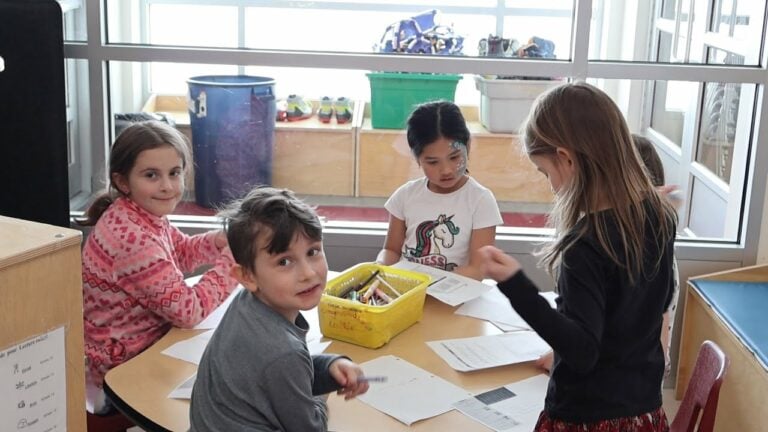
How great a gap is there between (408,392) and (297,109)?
73.4 inches

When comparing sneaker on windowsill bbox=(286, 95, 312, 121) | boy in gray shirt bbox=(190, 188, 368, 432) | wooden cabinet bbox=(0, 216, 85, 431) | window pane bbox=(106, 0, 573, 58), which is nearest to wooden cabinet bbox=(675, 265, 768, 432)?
window pane bbox=(106, 0, 573, 58)

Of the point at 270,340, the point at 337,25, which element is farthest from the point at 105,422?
the point at 337,25

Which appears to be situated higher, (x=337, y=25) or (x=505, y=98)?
(x=337, y=25)

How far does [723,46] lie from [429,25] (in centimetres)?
111

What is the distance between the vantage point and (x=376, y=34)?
11.1 ft

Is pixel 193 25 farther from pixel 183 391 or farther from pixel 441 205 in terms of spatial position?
pixel 183 391

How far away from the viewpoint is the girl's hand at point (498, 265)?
1.56 metres

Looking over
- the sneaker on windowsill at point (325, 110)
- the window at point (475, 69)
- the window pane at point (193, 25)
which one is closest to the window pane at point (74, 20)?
the window at point (475, 69)

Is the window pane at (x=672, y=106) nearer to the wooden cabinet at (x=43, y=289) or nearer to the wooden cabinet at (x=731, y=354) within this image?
the wooden cabinet at (x=731, y=354)

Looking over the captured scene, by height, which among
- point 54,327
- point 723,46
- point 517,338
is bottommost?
point 517,338

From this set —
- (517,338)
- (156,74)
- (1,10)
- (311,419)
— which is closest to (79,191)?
(156,74)

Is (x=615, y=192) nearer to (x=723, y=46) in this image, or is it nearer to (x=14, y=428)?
(x=14, y=428)

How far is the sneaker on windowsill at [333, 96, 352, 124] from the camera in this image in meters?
3.50

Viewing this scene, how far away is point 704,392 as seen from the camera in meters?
1.83
